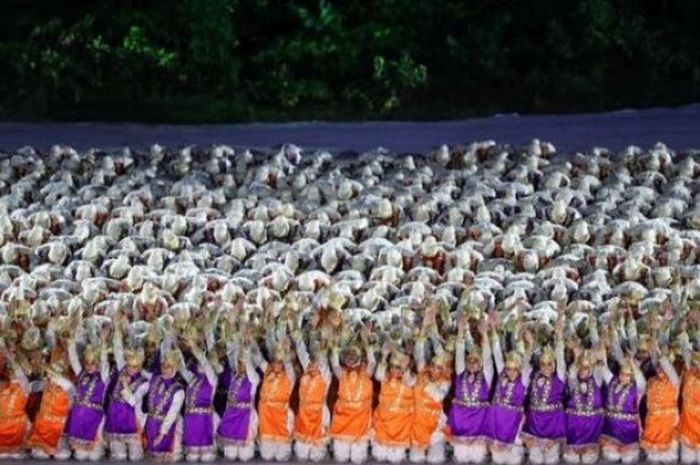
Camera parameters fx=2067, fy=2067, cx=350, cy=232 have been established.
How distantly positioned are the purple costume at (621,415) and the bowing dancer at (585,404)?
0.06 meters

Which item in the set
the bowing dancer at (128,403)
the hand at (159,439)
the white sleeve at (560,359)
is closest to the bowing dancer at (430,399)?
the white sleeve at (560,359)

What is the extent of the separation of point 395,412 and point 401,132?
7.16m

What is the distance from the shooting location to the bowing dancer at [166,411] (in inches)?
581

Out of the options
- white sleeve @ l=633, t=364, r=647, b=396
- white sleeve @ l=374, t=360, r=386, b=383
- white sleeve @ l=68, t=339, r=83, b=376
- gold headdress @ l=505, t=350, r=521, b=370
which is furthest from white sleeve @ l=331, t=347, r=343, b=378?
white sleeve @ l=633, t=364, r=647, b=396

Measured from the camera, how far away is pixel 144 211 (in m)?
17.5

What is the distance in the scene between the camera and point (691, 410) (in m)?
14.6

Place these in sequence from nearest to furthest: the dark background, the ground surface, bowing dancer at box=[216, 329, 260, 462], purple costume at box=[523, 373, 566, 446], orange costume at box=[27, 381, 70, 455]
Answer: purple costume at box=[523, 373, 566, 446] → bowing dancer at box=[216, 329, 260, 462] → orange costume at box=[27, 381, 70, 455] → the ground surface → the dark background

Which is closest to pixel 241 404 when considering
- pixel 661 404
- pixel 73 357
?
pixel 73 357

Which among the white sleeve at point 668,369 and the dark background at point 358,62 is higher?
the dark background at point 358,62

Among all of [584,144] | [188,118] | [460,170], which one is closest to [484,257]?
[460,170]

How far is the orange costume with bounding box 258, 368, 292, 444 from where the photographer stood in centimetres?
1470

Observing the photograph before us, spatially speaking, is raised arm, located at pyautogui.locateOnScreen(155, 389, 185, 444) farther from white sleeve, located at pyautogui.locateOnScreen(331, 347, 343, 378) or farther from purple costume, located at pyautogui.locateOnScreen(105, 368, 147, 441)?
white sleeve, located at pyautogui.locateOnScreen(331, 347, 343, 378)

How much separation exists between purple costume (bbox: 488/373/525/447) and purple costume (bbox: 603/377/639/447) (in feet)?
2.04

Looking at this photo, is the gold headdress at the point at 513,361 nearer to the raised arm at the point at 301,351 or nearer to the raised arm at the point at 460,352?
the raised arm at the point at 460,352
